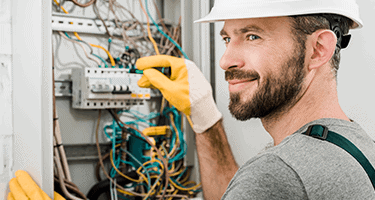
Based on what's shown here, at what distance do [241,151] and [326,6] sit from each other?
33.3 inches

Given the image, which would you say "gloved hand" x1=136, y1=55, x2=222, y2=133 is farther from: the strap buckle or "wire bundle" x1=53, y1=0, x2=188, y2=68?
the strap buckle

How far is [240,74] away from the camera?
0.63 m

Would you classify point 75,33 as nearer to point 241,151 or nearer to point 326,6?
point 241,151

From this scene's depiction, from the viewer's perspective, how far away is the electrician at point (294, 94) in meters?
A: 0.42

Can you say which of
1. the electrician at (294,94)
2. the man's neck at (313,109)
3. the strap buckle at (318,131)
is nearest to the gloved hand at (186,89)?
the electrician at (294,94)

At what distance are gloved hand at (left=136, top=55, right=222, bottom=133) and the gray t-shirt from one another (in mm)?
730

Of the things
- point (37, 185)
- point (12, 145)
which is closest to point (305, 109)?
point (37, 185)

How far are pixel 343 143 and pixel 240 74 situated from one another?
0.82ft

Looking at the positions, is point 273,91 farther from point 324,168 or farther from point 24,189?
point 24,189

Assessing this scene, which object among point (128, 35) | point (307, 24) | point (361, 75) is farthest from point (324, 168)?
point (128, 35)

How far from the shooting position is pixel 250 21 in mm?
609

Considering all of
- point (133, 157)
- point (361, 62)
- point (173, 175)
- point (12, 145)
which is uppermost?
point (361, 62)

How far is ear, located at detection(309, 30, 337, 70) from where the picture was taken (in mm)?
554

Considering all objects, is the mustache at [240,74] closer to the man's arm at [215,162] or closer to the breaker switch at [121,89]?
the man's arm at [215,162]
